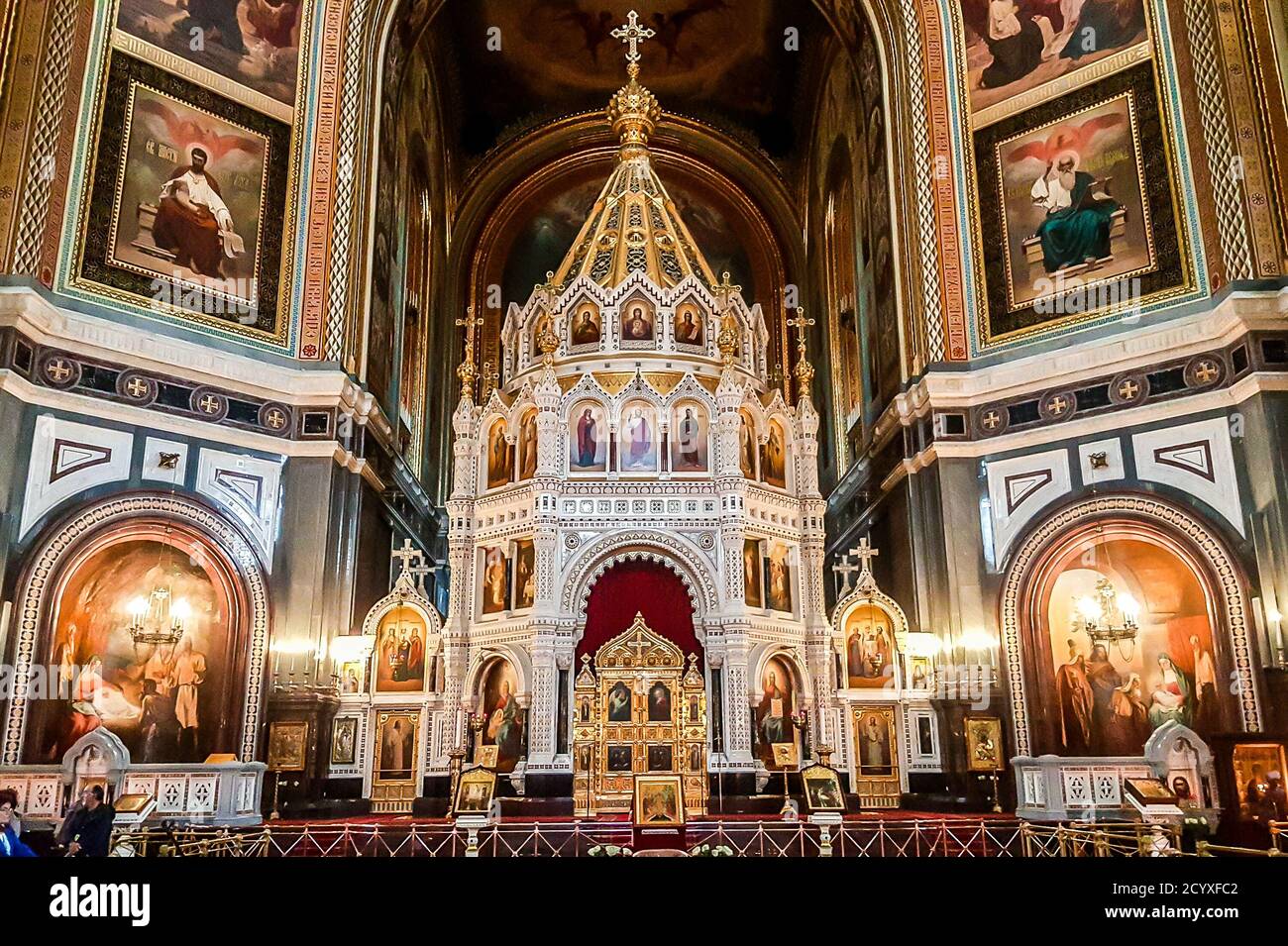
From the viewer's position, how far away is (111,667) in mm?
14727

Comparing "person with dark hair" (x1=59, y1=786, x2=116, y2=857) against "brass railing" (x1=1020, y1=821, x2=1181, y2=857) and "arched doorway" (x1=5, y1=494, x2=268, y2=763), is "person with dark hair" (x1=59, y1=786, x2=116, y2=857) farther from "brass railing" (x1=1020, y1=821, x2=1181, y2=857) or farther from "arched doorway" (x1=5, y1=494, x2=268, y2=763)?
"brass railing" (x1=1020, y1=821, x2=1181, y2=857)

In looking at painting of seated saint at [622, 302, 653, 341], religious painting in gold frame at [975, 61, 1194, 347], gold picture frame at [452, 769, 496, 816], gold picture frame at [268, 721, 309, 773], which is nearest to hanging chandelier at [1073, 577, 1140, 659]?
religious painting in gold frame at [975, 61, 1194, 347]

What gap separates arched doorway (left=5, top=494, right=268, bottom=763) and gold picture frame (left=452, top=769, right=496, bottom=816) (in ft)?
13.2

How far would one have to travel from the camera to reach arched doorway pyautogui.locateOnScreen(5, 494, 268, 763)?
45.9 feet

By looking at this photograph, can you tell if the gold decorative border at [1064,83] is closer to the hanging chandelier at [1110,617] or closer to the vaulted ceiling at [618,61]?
the hanging chandelier at [1110,617]

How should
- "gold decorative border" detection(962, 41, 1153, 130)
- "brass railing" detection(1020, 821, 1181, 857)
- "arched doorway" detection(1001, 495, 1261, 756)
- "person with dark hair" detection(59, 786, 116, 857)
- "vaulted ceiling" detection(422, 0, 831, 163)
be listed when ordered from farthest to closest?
"vaulted ceiling" detection(422, 0, 831, 163), "gold decorative border" detection(962, 41, 1153, 130), "arched doorway" detection(1001, 495, 1261, 756), "brass railing" detection(1020, 821, 1181, 857), "person with dark hair" detection(59, 786, 116, 857)

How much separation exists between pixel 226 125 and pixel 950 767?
1649 cm

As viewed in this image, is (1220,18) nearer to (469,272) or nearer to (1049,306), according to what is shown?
(1049,306)

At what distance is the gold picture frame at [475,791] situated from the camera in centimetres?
1361

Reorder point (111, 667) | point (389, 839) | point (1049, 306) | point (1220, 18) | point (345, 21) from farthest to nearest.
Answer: point (345, 21), point (1049, 306), point (1220, 18), point (111, 667), point (389, 839)

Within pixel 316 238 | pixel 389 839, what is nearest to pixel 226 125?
pixel 316 238

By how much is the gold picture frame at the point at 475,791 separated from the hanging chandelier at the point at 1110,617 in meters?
9.32

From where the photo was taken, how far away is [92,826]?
10172 millimetres

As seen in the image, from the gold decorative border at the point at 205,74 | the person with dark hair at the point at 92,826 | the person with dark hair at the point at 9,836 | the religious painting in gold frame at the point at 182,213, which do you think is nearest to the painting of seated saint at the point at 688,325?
the religious painting in gold frame at the point at 182,213
